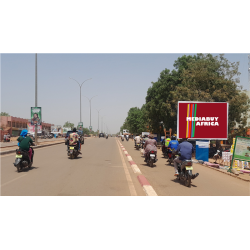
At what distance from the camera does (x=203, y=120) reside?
1562 cm

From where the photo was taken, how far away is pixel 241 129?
71.2 feet

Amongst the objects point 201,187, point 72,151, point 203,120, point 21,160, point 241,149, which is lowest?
point 201,187

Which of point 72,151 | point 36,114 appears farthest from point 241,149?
point 36,114

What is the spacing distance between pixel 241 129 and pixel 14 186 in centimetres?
1927

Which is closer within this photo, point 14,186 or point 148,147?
point 14,186

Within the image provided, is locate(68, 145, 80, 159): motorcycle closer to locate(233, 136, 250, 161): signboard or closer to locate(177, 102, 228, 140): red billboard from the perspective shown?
locate(177, 102, 228, 140): red billboard

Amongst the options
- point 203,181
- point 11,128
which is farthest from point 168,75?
point 11,128

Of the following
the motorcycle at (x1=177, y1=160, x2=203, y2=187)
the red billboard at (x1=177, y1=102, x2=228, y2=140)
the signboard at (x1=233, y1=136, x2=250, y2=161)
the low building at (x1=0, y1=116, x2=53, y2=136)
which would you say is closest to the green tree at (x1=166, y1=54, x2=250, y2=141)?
the red billboard at (x1=177, y1=102, x2=228, y2=140)

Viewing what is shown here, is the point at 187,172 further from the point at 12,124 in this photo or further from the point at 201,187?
the point at 12,124

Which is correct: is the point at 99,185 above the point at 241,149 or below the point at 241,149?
below

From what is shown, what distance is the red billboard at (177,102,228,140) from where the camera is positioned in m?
15.5

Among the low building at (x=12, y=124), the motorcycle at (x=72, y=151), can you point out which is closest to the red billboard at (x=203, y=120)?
the motorcycle at (x=72, y=151)
